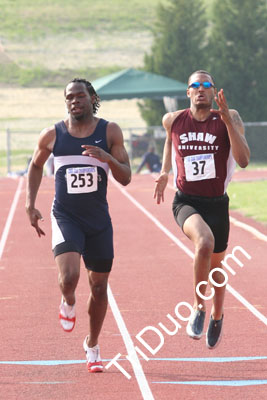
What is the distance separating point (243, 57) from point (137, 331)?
3301 centimetres

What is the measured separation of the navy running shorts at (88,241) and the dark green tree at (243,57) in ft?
110

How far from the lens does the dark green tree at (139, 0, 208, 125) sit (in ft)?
134

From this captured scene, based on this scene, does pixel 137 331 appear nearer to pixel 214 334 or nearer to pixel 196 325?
pixel 214 334

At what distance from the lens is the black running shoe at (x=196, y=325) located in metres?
7.35

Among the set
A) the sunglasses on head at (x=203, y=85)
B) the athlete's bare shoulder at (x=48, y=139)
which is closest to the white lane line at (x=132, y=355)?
the athlete's bare shoulder at (x=48, y=139)

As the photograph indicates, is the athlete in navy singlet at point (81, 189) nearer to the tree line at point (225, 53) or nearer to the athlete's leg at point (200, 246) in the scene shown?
the athlete's leg at point (200, 246)

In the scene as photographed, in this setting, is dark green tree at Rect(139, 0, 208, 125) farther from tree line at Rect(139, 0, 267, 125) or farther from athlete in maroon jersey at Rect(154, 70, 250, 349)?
athlete in maroon jersey at Rect(154, 70, 250, 349)

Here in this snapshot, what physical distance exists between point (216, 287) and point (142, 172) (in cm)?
2519

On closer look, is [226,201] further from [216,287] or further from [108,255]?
[108,255]

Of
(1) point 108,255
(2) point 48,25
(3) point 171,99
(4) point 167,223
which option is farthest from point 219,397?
(2) point 48,25

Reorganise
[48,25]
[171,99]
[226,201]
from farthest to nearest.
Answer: [48,25] < [171,99] < [226,201]

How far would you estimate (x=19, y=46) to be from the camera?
103875mm

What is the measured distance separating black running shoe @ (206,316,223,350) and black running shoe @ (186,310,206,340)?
0.81ft

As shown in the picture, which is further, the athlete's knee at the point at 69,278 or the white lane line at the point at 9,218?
the white lane line at the point at 9,218
